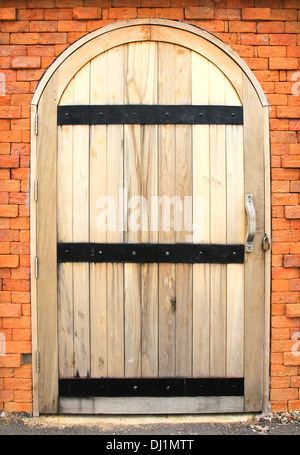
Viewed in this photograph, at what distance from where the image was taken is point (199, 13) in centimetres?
263

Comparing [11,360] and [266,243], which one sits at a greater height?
[266,243]

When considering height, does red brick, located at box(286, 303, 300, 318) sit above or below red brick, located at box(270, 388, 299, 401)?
above

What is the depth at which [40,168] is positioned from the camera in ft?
8.68

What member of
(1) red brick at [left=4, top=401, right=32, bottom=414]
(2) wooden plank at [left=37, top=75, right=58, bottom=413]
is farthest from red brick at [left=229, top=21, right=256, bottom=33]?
(1) red brick at [left=4, top=401, right=32, bottom=414]

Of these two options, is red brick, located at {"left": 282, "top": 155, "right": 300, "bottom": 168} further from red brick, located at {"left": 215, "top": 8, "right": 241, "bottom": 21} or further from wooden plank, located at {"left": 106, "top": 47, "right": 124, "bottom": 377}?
wooden plank, located at {"left": 106, "top": 47, "right": 124, "bottom": 377}

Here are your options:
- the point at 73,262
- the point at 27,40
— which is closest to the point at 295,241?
the point at 73,262

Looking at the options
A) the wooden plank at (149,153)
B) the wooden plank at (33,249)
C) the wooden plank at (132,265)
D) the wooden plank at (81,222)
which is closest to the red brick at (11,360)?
the wooden plank at (33,249)

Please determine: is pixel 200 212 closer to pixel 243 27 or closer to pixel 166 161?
pixel 166 161

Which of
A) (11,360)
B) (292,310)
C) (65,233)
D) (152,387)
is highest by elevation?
(65,233)

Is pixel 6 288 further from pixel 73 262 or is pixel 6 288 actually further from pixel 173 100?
pixel 173 100

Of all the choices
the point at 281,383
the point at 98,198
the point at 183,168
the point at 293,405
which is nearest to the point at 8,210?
the point at 98,198

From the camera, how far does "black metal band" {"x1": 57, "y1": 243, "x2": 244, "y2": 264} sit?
2652mm

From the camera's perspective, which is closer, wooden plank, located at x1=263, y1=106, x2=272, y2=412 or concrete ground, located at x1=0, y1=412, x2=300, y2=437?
concrete ground, located at x1=0, y1=412, x2=300, y2=437

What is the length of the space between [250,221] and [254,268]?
0.35 meters
